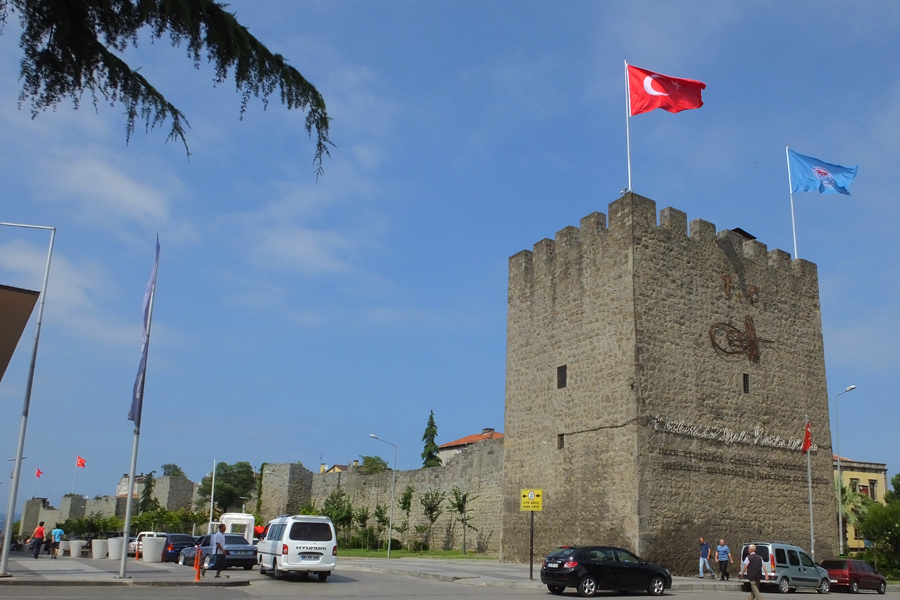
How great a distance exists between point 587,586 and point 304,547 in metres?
7.00

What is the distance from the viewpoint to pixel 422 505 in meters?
41.2

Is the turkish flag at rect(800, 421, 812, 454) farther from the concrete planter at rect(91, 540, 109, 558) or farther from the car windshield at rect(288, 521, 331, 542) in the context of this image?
the concrete planter at rect(91, 540, 109, 558)

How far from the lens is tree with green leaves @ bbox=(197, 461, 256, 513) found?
239ft

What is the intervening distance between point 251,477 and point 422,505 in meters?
41.8

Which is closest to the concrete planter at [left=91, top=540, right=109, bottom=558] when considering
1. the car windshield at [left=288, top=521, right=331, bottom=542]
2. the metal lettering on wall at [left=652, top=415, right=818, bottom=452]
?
the car windshield at [left=288, top=521, right=331, bottom=542]

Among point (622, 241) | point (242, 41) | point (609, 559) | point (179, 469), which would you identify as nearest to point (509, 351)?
point (622, 241)

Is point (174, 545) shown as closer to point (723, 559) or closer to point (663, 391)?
point (663, 391)

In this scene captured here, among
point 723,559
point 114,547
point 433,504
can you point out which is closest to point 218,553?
point 114,547

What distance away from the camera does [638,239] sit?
2375 cm

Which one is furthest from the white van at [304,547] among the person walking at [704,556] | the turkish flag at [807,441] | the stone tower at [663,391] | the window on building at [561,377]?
the turkish flag at [807,441]

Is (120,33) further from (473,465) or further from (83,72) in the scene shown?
(473,465)

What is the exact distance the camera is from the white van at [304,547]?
19594 millimetres

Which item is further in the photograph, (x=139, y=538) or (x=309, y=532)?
(x=139, y=538)

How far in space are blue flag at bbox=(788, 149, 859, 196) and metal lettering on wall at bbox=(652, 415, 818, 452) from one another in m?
8.79
